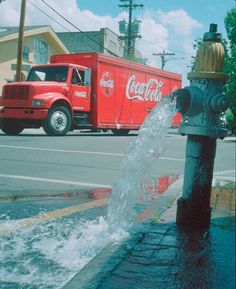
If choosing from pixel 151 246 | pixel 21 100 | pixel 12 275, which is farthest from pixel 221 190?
pixel 21 100

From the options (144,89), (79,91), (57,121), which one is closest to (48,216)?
(57,121)

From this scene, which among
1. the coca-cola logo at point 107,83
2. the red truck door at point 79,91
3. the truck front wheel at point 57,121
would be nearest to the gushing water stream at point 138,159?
the truck front wheel at point 57,121

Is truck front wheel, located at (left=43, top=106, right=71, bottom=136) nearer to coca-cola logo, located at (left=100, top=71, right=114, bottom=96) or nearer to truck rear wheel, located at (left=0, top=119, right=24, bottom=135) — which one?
truck rear wheel, located at (left=0, top=119, right=24, bottom=135)

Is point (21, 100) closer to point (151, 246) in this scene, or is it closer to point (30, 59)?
point (151, 246)

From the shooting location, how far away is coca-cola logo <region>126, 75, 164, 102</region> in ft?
60.1

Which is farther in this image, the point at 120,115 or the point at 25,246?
the point at 120,115

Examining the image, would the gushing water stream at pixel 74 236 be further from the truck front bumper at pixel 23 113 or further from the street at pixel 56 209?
the truck front bumper at pixel 23 113

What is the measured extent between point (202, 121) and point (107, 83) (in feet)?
46.9

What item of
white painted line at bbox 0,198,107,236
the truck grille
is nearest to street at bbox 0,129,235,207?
white painted line at bbox 0,198,107,236

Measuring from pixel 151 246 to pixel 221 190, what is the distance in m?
2.23

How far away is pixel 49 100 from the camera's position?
13930mm

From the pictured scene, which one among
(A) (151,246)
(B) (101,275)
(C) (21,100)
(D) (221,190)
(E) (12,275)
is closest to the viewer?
(B) (101,275)

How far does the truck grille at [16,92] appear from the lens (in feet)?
46.4

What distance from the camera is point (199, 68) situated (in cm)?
283
